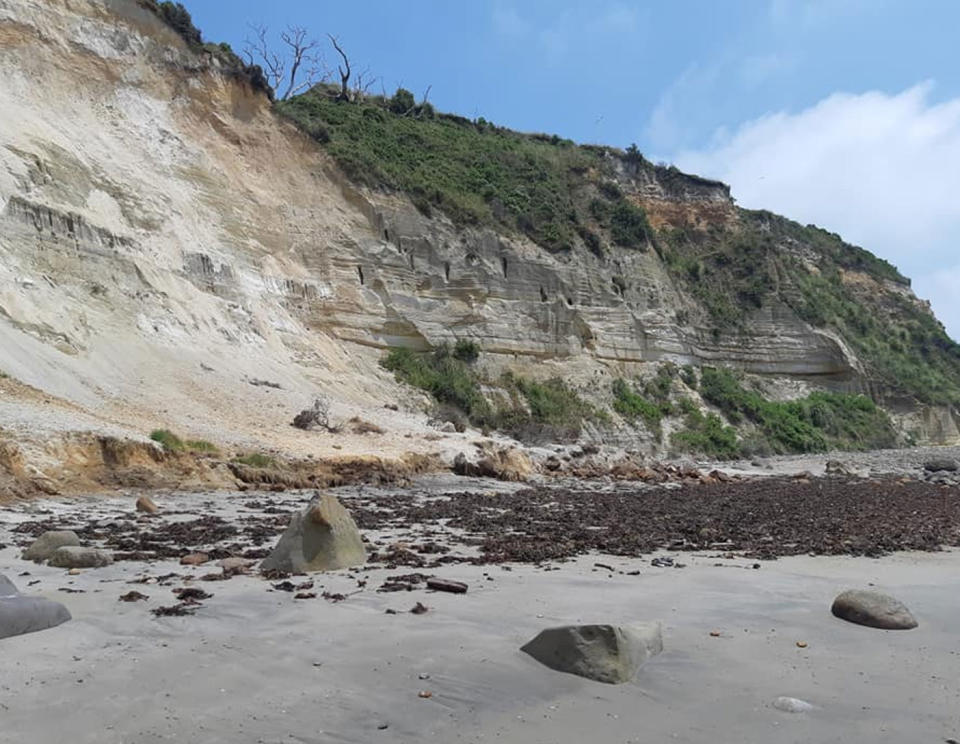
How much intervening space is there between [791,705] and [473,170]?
40.7 meters

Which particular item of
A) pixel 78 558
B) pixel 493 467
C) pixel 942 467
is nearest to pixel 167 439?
pixel 493 467

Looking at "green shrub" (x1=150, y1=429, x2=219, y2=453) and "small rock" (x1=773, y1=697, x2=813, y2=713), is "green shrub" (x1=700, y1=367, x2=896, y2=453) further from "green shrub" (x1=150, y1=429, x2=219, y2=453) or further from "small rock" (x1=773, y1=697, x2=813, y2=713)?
"small rock" (x1=773, y1=697, x2=813, y2=713)

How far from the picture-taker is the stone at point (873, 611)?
17.1 ft

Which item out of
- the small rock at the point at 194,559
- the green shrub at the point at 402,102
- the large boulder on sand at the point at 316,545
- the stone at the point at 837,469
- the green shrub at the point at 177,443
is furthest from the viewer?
the green shrub at the point at 402,102

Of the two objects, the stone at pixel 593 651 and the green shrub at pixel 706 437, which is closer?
the stone at pixel 593 651

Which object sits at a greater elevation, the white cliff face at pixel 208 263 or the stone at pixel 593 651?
the white cliff face at pixel 208 263

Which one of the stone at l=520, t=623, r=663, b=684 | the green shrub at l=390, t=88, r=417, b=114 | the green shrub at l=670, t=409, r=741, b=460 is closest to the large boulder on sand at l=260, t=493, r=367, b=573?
the stone at l=520, t=623, r=663, b=684

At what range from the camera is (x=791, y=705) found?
12.5ft

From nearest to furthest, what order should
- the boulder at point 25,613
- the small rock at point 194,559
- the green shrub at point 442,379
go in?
the boulder at point 25,613
the small rock at point 194,559
the green shrub at point 442,379

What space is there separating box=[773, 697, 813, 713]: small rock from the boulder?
411cm

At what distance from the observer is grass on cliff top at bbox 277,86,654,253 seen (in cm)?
3538

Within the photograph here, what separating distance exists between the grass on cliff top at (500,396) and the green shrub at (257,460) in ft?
45.5

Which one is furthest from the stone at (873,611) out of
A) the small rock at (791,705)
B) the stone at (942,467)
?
the stone at (942,467)

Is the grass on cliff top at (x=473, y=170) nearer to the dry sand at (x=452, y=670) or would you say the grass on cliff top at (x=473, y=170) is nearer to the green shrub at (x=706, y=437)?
the green shrub at (x=706, y=437)
